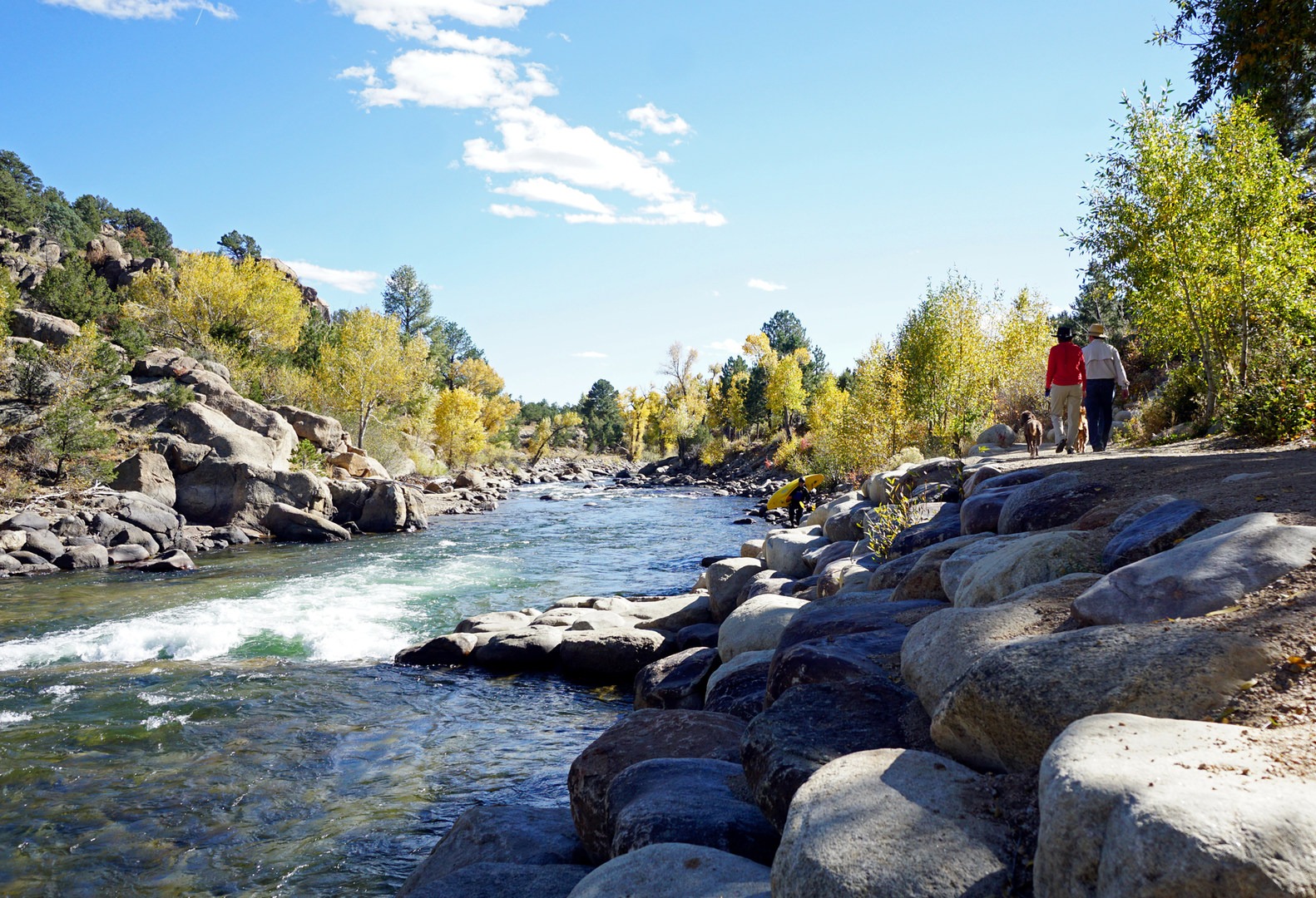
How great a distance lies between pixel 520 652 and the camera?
35.3 ft

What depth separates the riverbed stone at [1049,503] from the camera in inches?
268

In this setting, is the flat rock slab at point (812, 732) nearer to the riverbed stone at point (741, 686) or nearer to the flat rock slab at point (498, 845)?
the flat rock slab at point (498, 845)

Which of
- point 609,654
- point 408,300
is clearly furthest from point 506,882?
point 408,300

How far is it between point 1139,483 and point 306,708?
28.1 ft

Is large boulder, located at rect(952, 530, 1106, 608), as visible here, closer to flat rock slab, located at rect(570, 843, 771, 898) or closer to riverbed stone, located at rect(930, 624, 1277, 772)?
riverbed stone, located at rect(930, 624, 1277, 772)

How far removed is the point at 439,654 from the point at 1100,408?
10663 mm

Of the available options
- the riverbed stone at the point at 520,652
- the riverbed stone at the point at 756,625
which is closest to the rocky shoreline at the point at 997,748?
the riverbed stone at the point at 756,625

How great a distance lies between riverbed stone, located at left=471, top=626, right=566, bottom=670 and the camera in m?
10.8

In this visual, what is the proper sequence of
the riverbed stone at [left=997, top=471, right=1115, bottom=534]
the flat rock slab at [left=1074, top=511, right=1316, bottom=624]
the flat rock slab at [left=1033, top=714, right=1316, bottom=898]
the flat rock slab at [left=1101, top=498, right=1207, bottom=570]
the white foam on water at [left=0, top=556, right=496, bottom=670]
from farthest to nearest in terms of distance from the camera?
1. the white foam on water at [left=0, top=556, right=496, bottom=670]
2. the riverbed stone at [left=997, top=471, right=1115, bottom=534]
3. the flat rock slab at [left=1101, top=498, right=1207, bottom=570]
4. the flat rock slab at [left=1074, top=511, right=1316, bottom=624]
5. the flat rock slab at [left=1033, top=714, right=1316, bottom=898]

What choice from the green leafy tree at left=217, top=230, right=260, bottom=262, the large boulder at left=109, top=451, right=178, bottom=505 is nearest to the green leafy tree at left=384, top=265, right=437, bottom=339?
the green leafy tree at left=217, top=230, right=260, bottom=262

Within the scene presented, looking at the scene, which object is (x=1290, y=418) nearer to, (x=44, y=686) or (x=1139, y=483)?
(x=1139, y=483)

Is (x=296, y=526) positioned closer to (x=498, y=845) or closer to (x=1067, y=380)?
(x=1067, y=380)

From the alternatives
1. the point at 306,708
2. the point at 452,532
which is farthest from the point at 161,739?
the point at 452,532

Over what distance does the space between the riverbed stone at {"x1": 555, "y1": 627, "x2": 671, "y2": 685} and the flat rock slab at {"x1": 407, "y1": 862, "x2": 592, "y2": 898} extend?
6059 millimetres
